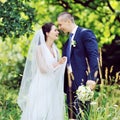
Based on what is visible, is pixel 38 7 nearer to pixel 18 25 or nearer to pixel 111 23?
pixel 111 23

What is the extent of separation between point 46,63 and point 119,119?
1456mm

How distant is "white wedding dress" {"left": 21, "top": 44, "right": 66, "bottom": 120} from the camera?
306 inches

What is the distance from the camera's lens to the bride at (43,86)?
306 inches

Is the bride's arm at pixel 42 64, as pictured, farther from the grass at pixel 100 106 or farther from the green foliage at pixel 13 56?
the green foliage at pixel 13 56

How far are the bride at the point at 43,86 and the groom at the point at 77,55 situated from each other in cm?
45

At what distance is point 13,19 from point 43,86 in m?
2.10

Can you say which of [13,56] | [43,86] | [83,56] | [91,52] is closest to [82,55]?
[83,56]

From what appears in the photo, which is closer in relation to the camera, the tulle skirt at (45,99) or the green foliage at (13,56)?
the tulle skirt at (45,99)

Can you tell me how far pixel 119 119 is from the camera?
682cm

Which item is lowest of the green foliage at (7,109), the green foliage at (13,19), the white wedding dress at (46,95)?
the green foliage at (7,109)

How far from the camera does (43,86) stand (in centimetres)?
785

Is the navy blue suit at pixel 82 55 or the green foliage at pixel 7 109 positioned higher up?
the navy blue suit at pixel 82 55

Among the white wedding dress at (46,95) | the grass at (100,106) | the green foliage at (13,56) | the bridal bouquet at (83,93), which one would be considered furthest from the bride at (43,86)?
the green foliage at (13,56)

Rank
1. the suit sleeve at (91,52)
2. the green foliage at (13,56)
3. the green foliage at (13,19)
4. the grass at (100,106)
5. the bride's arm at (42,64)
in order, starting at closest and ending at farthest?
the grass at (100,106), the suit sleeve at (91,52), the bride's arm at (42,64), the green foliage at (13,19), the green foliage at (13,56)
